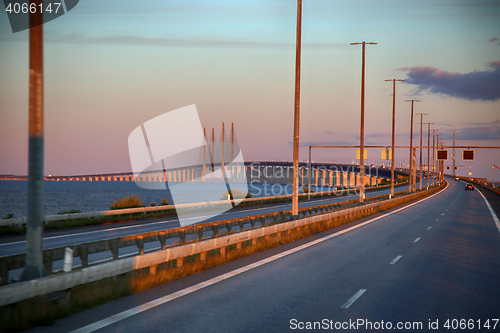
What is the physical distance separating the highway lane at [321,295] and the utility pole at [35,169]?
1.04 metres

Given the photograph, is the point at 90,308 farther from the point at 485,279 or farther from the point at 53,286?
the point at 485,279

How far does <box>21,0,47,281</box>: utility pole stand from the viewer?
7.85m

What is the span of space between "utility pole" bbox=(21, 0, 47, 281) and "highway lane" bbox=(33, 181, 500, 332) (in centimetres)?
104

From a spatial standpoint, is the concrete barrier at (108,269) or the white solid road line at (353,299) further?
the white solid road line at (353,299)

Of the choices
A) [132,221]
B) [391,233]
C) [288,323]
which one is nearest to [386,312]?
[288,323]

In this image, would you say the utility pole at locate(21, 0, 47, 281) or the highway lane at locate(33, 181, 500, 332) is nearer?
the highway lane at locate(33, 181, 500, 332)

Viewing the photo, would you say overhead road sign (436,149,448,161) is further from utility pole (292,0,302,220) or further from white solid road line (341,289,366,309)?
white solid road line (341,289,366,309)

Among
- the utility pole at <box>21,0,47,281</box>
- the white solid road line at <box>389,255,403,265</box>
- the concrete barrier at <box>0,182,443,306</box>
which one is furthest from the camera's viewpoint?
the white solid road line at <box>389,255,403,265</box>

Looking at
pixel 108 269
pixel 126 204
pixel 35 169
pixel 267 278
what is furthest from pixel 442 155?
pixel 35 169

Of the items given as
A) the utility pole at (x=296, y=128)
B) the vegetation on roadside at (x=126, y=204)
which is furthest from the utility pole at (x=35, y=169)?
the vegetation on roadside at (x=126, y=204)

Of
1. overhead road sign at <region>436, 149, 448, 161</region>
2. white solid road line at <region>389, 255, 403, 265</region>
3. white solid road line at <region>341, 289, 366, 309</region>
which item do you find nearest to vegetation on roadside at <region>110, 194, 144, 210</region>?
white solid road line at <region>389, 255, 403, 265</region>

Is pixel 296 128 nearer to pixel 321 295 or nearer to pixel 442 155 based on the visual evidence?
pixel 321 295

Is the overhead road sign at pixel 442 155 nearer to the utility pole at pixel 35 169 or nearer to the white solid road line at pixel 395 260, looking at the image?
the white solid road line at pixel 395 260

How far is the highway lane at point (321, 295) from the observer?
25.1ft
